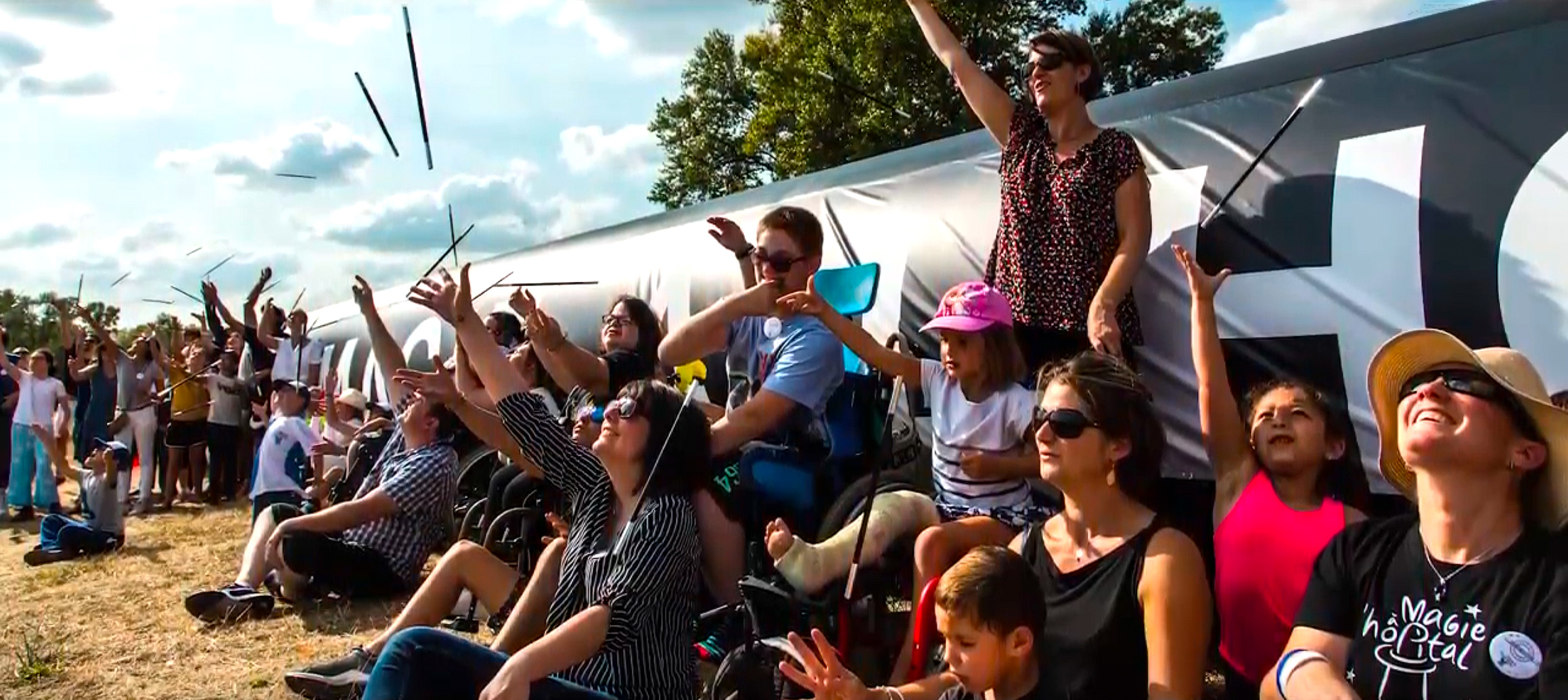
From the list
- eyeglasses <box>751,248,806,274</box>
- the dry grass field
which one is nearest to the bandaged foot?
eyeglasses <box>751,248,806,274</box>

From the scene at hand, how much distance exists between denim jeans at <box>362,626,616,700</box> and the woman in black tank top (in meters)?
1.20

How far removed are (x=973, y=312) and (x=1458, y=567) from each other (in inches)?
60.3

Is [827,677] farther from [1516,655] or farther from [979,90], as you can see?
[979,90]

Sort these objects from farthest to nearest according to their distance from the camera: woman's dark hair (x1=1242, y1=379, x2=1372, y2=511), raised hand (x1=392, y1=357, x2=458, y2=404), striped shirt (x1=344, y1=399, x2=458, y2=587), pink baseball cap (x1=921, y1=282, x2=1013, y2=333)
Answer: striped shirt (x1=344, y1=399, x2=458, y2=587) < raised hand (x1=392, y1=357, x2=458, y2=404) < pink baseball cap (x1=921, y1=282, x2=1013, y2=333) < woman's dark hair (x1=1242, y1=379, x2=1372, y2=511)

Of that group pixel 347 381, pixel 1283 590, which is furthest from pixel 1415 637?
pixel 347 381

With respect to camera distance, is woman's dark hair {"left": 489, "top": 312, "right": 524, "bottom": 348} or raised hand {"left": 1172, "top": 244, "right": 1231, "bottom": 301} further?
woman's dark hair {"left": 489, "top": 312, "right": 524, "bottom": 348}

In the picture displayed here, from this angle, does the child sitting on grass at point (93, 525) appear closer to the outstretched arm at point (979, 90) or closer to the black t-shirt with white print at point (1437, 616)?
the outstretched arm at point (979, 90)

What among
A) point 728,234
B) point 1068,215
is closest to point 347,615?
point 728,234

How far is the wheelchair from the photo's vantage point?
3068mm

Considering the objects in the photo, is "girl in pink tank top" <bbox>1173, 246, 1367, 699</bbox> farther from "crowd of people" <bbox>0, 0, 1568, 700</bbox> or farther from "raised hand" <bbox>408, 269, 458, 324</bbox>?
"raised hand" <bbox>408, 269, 458, 324</bbox>

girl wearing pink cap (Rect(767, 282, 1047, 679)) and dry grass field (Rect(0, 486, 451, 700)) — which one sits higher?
girl wearing pink cap (Rect(767, 282, 1047, 679))

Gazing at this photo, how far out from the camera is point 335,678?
4.11m

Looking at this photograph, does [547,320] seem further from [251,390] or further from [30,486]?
[30,486]

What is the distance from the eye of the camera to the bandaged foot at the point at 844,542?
10.1ft
